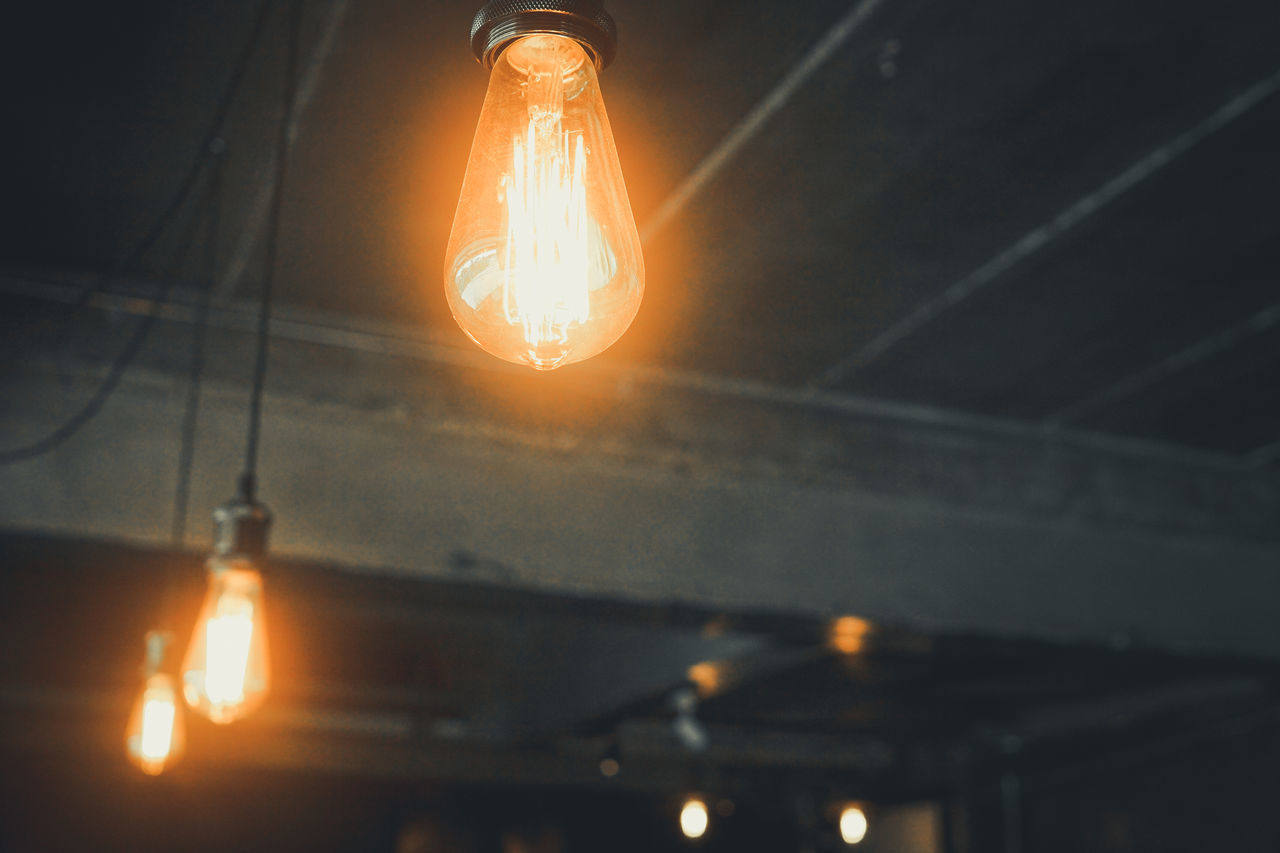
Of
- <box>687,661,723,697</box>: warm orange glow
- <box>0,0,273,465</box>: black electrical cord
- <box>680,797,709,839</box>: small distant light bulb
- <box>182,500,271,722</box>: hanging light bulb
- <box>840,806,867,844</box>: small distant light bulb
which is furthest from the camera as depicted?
<box>680,797,709,839</box>: small distant light bulb

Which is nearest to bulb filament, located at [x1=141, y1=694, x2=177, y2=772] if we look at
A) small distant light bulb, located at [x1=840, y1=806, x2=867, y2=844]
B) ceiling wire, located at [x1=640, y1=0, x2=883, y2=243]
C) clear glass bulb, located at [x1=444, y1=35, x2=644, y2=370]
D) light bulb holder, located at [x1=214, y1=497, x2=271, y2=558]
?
light bulb holder, located at [x1=214, y1=497, x2=271, y2=558]

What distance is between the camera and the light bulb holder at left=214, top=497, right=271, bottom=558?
7.84ft

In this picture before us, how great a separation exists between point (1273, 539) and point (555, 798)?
6262 millimetres

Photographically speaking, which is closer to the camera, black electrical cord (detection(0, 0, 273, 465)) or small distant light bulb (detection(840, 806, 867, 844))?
black electrical cord (detection(0, 0, 273, 465))

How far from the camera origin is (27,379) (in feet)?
10.8

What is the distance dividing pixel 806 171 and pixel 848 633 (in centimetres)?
183

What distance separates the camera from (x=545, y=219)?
3.65ft

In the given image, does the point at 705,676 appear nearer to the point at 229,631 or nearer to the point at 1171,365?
the point at 1171,365

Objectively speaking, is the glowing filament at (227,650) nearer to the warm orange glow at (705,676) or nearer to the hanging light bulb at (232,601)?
the hanging light bulb at (232,601)

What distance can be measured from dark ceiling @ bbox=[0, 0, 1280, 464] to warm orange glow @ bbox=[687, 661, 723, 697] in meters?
1.99

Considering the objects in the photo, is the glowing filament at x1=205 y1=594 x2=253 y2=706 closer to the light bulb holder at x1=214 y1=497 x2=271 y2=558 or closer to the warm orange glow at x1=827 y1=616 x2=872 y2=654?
the light bulb holder at x1=214 y1=497 x2=271 y2=558

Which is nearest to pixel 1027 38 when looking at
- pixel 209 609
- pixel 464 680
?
pixel 209 609

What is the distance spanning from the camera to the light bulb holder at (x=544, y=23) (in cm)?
110

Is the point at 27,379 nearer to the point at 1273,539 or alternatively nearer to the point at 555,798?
the point at 1273,539
